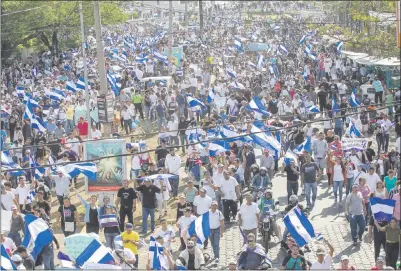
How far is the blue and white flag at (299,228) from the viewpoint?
16219 millimetres

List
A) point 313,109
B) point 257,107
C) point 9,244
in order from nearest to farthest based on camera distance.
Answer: point 9,244 → point 257,107 → point 313,109

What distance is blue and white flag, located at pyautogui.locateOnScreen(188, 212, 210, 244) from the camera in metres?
16.6

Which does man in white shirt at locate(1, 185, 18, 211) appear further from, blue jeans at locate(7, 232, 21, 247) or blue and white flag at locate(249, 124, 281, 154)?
blue and white flag at locate(249, 124, 281, 154)

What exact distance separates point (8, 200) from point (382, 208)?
7364 mm

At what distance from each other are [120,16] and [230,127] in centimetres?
3909

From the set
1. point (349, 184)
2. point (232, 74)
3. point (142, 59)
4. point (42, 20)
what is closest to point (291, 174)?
point (349, 184)

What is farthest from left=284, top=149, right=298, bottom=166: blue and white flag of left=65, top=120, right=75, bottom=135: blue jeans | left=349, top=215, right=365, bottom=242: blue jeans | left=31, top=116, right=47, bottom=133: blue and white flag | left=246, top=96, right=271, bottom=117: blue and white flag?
left=65, top=120, right=75, bottom=135: blue jeans

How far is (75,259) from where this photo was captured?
14.9 meters

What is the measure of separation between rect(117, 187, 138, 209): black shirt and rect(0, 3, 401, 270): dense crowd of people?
2 centimetres

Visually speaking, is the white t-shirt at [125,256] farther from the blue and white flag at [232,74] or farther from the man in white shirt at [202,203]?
the blue and white flag at [232,74]

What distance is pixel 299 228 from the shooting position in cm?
1633

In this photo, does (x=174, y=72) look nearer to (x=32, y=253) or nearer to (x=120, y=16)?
(x=120, y=16)

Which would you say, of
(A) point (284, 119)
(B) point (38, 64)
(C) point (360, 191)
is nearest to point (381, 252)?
(C) point (360, 191)

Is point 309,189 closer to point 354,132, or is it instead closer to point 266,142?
point 266,142
